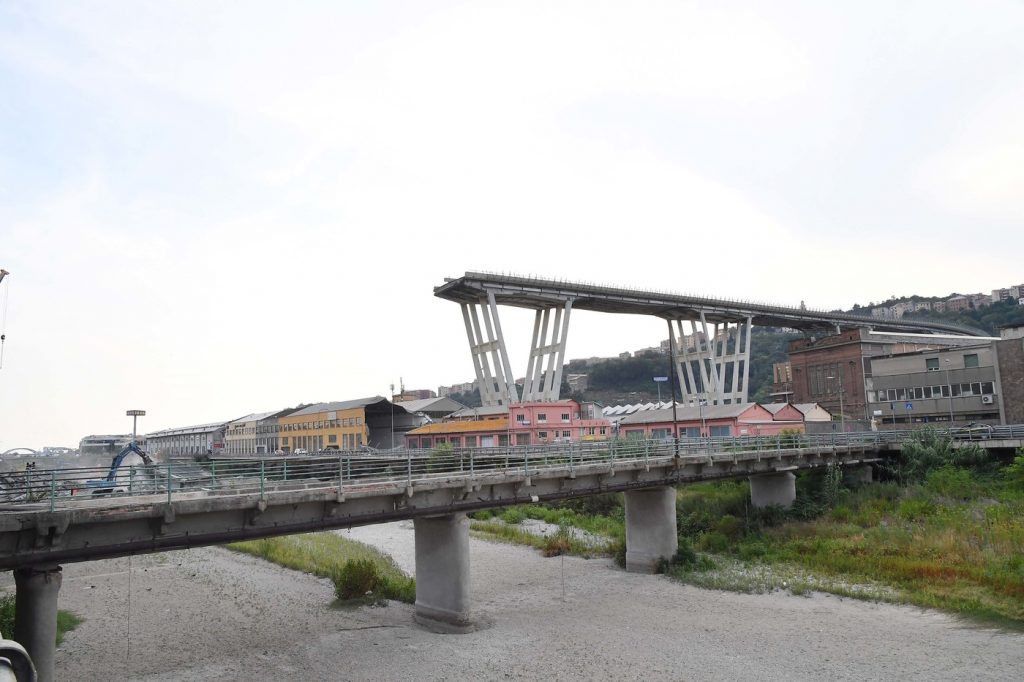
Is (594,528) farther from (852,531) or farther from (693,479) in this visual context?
(852,531)

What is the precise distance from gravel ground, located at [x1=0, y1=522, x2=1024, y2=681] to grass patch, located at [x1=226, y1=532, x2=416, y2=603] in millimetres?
1123

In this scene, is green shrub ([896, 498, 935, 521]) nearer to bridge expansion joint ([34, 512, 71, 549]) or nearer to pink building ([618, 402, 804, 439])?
pink building ([618, 402, 804, 439])

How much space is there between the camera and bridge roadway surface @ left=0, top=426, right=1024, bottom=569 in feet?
54.5

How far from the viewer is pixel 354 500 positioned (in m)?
22.3

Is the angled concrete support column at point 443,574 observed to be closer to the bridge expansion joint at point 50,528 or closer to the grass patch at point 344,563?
the grass patch at point 344,563

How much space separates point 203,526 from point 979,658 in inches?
911

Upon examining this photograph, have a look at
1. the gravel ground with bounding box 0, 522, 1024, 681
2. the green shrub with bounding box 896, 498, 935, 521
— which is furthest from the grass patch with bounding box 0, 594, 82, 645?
the green shrub with bounding box 896, 498, 935, 521

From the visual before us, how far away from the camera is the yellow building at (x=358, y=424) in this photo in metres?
95.9

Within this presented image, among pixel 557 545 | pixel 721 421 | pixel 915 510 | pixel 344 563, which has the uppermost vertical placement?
pixel 721 421

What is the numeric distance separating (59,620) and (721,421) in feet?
175

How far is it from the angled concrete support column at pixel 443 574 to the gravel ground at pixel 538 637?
760 millimetres

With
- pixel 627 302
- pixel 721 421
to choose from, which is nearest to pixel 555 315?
pixel 627 302

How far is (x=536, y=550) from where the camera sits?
137 ft

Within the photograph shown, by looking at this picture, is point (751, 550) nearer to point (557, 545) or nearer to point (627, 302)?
point (557, 545)
